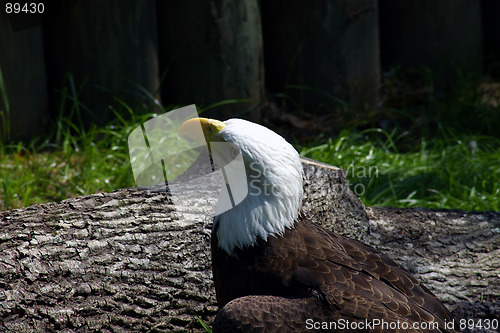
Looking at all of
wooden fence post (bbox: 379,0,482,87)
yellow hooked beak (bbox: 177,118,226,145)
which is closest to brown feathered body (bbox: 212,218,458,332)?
yellow hooked beak (bbox: 177,118,226,145)

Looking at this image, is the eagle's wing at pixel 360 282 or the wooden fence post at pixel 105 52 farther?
the wooden fence post at pixel 105 52

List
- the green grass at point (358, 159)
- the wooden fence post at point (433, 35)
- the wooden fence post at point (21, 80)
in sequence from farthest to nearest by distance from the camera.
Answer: the wooden fence post at point (433, 35) → the wooden fence post at point (21, 80) → the green grass at point (358, 159)

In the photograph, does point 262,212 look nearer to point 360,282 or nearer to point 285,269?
point 285,269

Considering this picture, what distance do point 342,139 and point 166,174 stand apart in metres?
1.47

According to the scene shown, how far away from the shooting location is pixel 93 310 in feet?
9.46

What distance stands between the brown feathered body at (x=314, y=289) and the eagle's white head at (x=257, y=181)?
0.06 metres

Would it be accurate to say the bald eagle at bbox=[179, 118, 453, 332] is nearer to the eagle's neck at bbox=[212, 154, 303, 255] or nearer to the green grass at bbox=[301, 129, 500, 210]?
the eagle's neck at bbox=[212, 154, 303, 255]

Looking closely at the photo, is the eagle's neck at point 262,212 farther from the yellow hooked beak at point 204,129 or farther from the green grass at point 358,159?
the green grass at point 358,159

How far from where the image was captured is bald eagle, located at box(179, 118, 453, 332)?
2.46 m

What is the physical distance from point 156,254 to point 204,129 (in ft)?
2.56

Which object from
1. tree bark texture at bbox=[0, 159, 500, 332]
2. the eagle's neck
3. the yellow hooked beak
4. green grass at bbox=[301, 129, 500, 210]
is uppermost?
the yellow hooked beak

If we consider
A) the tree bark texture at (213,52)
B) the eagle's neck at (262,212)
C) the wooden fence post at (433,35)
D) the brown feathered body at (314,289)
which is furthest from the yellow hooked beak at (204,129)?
the wooden fence post at (433,35)

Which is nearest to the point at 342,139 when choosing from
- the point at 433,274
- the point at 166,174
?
the point at 166,174

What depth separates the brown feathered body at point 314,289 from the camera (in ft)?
8.03
